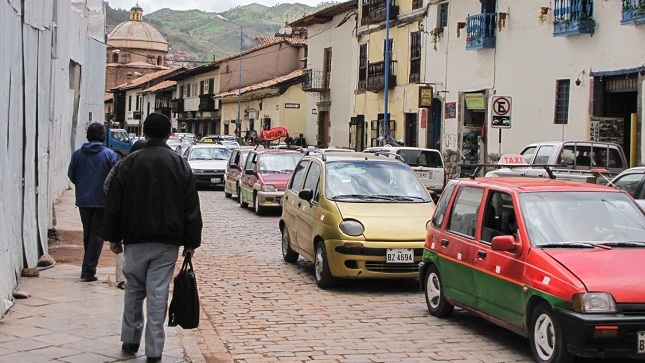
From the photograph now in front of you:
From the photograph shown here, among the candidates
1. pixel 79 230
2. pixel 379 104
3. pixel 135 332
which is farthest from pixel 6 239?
→ pixel 379 104

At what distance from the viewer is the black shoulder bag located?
6.85m

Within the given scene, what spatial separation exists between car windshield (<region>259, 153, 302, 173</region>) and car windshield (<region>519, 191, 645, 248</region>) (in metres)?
15.0

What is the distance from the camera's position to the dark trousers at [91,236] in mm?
10602

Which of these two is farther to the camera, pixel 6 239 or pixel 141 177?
pixel 6 239

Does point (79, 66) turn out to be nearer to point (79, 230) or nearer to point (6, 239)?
point (79, 230)

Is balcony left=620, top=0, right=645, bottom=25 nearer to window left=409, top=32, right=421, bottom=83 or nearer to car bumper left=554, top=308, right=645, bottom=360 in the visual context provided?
window left=409, top=32, right=421, bottom=83

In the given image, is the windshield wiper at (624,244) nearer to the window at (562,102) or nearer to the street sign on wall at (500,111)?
the street sign on wall at (500,111)

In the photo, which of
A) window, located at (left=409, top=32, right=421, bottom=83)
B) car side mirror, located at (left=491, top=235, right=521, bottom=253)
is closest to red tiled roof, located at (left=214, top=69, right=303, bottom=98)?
window, located at (left=409, top=32, right=421, bottom=83)

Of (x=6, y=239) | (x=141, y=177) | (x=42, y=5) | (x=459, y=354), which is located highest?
(x=42, y=5)

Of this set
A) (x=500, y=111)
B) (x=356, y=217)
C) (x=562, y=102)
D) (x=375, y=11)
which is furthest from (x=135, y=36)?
(x=356, y=217)

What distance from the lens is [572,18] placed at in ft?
81.4

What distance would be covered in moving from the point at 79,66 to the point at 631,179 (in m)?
17.7

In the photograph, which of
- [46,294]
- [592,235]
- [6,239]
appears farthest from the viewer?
[46,294]

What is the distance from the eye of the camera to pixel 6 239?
863 cm
